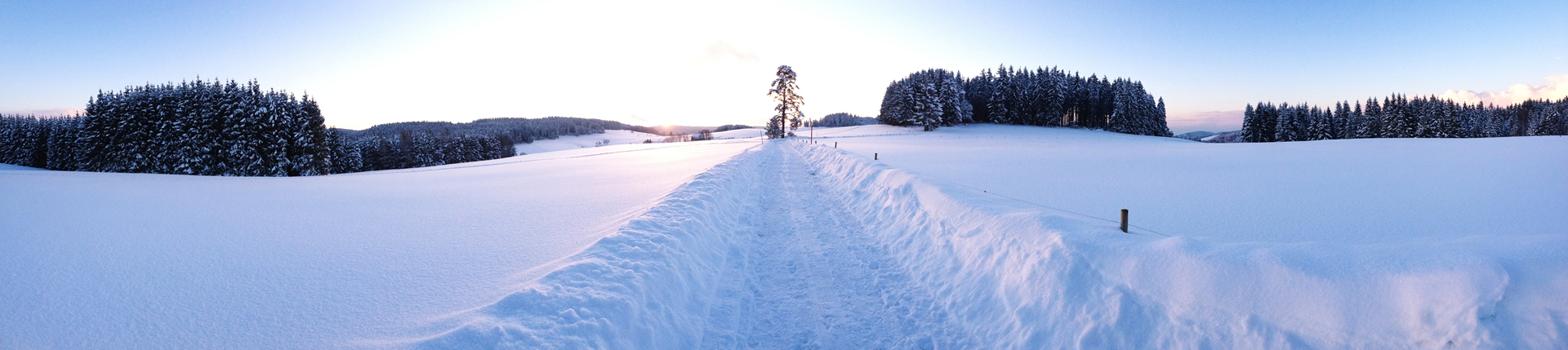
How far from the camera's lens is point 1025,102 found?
74000 mm

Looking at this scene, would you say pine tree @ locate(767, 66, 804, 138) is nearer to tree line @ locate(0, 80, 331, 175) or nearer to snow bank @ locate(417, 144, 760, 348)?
tree line @ locate(0, 80, 331, 175)

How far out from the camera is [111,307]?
13.2 feet

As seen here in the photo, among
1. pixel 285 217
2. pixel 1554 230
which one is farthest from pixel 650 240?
pixel 1554 230

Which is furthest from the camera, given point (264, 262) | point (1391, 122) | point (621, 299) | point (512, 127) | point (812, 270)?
point (512, 127)

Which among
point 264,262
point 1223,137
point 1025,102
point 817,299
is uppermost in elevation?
point 1025,102

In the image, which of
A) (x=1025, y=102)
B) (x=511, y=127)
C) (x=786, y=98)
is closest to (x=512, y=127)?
(x=511, y=127)

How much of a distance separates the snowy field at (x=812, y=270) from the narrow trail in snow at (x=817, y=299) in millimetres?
38

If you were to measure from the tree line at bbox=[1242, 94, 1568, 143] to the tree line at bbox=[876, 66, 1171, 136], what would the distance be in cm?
1205

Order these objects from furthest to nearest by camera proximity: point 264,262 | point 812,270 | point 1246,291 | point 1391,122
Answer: point 1391,122 < point 812,270 < point 264,262 < point 1246,291

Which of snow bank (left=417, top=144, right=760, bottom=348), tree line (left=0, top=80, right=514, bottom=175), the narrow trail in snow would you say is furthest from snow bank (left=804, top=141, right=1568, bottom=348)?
tree line (left=0, top=80, right=514, bottom=175)

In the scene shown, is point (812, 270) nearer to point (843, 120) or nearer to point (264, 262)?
point (264, 262)

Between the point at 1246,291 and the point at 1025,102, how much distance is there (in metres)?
77.2

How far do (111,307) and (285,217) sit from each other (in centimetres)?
522

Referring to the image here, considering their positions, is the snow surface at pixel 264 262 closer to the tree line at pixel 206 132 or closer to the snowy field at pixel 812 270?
the snowy field at pixel 812 270
